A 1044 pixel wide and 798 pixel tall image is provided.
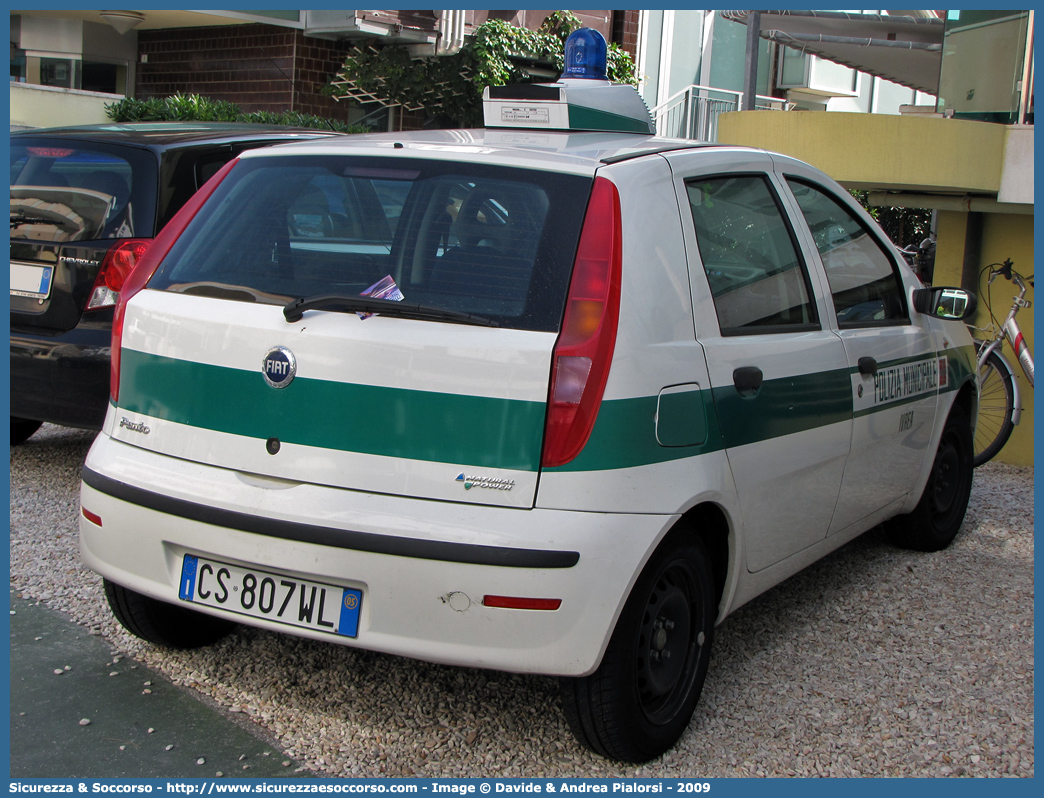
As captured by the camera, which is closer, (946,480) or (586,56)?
(586,56)

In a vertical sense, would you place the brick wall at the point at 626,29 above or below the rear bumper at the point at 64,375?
above

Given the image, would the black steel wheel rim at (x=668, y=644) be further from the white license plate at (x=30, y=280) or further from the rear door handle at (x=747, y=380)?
the white license plate at (x=30, y=280)

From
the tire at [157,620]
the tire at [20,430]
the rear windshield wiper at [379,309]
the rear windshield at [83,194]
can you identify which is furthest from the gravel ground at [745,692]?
the tire at [20,430]

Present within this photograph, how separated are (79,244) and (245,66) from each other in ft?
44.3

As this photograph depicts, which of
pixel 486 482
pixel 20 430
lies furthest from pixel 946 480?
pixel 20 430

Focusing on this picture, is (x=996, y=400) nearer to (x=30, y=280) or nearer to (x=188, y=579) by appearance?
(x=30, y=280)

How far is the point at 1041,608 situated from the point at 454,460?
9.58 ft

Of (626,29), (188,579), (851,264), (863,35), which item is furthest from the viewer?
(626,29)

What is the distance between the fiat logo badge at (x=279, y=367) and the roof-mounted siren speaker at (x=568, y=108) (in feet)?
4.32

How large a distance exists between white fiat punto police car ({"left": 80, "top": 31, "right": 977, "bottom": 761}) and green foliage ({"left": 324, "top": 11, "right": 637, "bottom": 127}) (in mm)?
13873

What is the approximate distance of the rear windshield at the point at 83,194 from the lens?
4.85 meters

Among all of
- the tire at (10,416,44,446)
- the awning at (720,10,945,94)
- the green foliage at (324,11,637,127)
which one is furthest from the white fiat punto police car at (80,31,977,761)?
the green foliage at (324,11,637,127)

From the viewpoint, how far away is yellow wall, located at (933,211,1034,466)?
25.1 ft

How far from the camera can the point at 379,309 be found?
2729 mm
